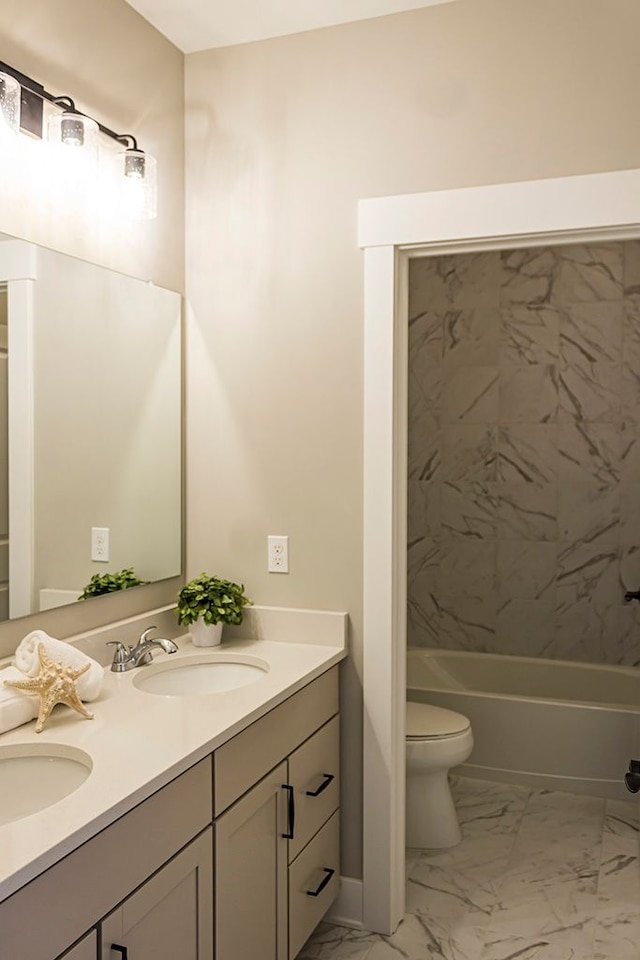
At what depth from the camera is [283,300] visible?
2.58 metres

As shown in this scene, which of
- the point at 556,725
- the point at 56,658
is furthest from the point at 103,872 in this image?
the point at 556,725

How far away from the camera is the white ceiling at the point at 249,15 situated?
7.80ft

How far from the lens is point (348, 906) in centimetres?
255

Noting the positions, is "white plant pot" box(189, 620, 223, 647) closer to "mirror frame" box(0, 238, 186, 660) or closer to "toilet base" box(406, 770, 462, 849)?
"mirror frame" box(0, 238, 186, 660)

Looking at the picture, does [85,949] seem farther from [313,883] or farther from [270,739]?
[313,883]

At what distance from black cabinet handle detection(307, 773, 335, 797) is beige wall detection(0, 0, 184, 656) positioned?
2.34ft

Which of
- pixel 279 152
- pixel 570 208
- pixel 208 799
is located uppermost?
Answer: pixel 279 152

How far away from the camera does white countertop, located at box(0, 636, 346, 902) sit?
4.21 ft

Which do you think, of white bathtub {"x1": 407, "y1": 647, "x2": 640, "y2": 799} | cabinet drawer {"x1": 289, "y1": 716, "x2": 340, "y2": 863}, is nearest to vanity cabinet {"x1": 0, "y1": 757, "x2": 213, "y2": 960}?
cabinet drawer {"x1": 289, "y1": 716, "x2": 340, "y2": 863}

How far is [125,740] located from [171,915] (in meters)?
0.33

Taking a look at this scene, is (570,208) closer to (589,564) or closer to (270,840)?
(270,840)

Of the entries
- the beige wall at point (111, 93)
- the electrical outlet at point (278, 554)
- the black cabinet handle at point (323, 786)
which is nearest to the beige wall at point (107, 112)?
the beige wall at point (111, 93)

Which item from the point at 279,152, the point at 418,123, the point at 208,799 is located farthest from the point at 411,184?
the point at 208,799

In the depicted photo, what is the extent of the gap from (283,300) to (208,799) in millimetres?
1447
